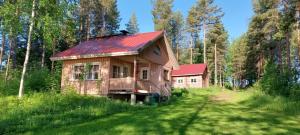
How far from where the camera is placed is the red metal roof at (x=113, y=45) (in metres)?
18.4

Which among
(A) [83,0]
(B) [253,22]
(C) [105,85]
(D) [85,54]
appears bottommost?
(C) [105,85]

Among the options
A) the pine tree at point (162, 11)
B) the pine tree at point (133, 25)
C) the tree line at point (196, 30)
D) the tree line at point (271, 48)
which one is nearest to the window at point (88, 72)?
the tree line at point (271, 48)

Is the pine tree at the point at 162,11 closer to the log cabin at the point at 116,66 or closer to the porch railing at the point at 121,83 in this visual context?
the log cabin at the point at 116,66

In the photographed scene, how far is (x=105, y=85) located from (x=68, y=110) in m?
6.65

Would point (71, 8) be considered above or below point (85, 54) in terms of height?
above

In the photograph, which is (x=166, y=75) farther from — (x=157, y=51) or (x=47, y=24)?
(x=47, y=24)

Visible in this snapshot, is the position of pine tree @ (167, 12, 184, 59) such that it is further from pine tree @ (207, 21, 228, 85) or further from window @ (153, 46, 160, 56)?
window @ (153, 46, 160, 56)

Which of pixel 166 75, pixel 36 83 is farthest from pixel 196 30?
pixel 36 83

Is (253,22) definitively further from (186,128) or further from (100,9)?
(186,128)

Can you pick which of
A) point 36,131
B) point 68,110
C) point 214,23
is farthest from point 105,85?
point 214,23

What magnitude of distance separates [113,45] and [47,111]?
29.0 ft

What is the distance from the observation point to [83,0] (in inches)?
1507

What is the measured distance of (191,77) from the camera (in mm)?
42062

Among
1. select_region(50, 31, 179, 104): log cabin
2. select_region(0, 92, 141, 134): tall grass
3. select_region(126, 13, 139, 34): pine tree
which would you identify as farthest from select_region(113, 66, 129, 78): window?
select_region(126, 13, 139, 34): pine tree
